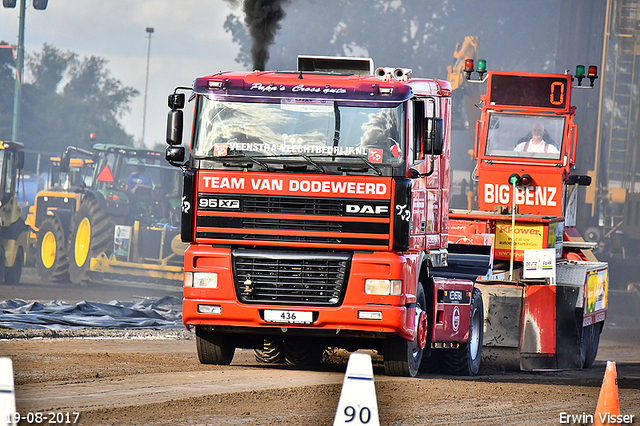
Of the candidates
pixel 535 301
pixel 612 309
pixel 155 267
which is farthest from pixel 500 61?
pixel 535 301

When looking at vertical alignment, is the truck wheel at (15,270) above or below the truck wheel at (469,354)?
below

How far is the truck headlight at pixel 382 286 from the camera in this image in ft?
32.2

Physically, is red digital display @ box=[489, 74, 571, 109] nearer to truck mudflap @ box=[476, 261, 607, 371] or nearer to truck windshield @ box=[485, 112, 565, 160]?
truck windshield @ box=[485, 112, 565, 160]

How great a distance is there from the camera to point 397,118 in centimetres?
999

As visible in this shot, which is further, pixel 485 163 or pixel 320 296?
pixel 485 163

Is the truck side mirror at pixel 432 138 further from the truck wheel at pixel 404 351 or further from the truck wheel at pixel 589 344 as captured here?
the truck wheel at pixel 589 344

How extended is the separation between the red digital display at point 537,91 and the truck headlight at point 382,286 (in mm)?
8483

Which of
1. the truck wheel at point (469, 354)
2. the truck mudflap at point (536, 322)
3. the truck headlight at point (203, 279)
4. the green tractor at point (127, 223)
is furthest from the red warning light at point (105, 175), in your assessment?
the truck headlight at point (203, 279)

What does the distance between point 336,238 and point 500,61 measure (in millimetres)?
47028

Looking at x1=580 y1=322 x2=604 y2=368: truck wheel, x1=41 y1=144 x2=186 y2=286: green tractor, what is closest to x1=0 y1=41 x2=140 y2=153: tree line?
x1=41 y1=144 x2=186 y2=286: green tractor

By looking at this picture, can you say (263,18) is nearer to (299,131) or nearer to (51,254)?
(299,131)

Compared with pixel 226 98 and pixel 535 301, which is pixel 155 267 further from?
pixel 226 98

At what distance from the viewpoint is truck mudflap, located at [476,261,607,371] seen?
45.5 feet

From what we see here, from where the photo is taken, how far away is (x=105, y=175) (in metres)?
25.2
